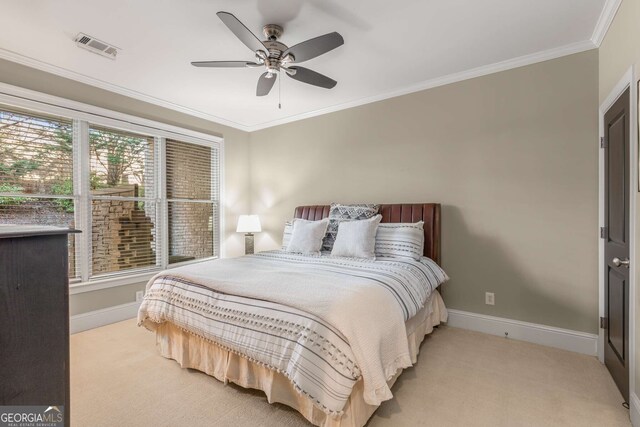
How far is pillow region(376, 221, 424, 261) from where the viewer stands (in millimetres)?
2904

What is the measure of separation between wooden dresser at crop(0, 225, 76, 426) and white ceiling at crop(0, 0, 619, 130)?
77.8 inches

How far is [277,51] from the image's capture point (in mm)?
2230

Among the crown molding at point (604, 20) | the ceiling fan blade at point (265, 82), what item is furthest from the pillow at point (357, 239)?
the crown molding at point (604, 20)

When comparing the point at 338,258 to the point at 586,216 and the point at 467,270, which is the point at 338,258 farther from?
the point at 586,216

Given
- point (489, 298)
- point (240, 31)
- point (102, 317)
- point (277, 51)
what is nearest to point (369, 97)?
point (277, 51)

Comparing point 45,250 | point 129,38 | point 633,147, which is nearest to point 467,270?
point 633,147

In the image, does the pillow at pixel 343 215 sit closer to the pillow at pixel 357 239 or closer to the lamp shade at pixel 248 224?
the pillow at pixel 357 239

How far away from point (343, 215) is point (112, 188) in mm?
2686

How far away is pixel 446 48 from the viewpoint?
8.73 ft

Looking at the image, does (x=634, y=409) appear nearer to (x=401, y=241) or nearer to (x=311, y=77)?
(x=401, y=241)

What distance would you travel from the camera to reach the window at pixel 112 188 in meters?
2.88

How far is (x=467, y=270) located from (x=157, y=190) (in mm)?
3818

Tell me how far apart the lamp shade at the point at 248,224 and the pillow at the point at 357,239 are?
1.79 meters

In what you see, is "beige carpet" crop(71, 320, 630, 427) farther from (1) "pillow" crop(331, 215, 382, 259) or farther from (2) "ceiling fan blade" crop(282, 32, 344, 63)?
(2) "ceiling fan blade" crop(282, 32, 344, 63)
